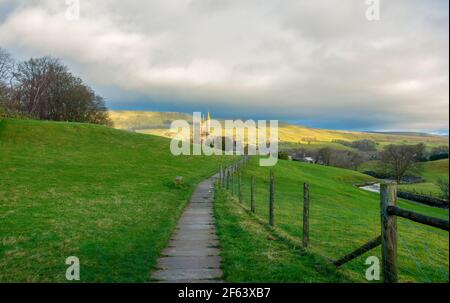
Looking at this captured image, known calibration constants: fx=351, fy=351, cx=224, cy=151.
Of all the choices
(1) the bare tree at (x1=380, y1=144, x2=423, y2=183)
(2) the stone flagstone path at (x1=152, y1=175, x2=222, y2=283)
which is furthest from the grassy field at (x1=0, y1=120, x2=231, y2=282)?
(1) the bare tree at (x1=380, y1=144, x2=423, y2=183)

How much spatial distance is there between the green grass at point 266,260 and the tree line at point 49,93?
83.7m

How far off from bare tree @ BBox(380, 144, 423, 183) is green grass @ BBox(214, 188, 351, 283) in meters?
90.2

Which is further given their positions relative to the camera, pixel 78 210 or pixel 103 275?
pixel 78 210

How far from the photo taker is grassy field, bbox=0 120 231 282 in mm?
9344

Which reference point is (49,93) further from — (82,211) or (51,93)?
(82,211)

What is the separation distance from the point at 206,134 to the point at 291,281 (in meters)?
114

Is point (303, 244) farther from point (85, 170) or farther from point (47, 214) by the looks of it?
point (85, 170)

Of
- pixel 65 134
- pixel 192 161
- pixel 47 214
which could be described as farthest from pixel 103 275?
pixel 65 134

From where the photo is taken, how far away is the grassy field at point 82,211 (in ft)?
30.7

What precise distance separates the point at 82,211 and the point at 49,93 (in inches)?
3264

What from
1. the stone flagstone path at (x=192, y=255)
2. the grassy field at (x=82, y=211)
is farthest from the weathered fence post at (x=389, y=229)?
the grassy field at (x=82, y=211)

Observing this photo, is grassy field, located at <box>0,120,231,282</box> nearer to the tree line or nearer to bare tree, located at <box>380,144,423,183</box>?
the tree line

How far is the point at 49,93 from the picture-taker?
294 feet

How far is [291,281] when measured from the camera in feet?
26.6
